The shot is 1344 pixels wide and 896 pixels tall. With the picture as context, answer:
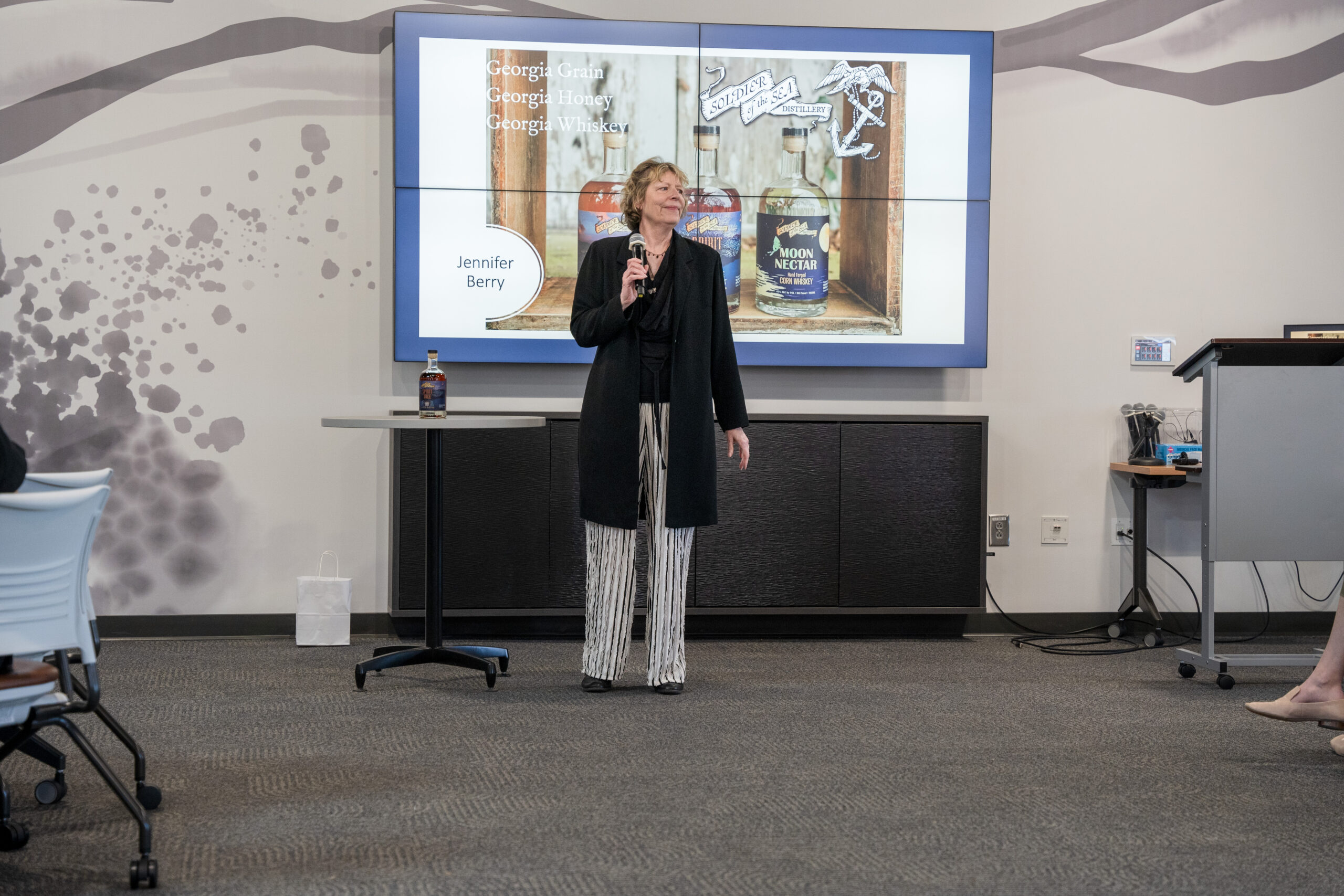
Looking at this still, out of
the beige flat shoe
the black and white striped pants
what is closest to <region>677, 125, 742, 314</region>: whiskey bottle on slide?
the black and white striped pants

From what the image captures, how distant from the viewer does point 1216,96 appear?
4.44 m

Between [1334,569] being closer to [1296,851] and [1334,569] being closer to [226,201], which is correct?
[1296,851]

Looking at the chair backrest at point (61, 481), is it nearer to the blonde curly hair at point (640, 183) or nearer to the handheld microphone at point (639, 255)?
the handheld microphone at point (639, 255)

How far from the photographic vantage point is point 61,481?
2238mm

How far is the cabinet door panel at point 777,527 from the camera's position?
408 cm

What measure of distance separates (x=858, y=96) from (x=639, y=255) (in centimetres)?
161

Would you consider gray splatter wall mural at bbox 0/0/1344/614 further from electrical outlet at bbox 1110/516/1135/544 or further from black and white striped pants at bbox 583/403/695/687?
electrical outlet at bbox 1110/516/1135/544

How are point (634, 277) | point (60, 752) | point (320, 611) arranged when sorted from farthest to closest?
point (320, 611), point (634, 277), point (60, 752)

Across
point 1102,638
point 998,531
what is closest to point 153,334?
point 998,531

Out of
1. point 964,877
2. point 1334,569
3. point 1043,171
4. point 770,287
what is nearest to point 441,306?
point 770,287

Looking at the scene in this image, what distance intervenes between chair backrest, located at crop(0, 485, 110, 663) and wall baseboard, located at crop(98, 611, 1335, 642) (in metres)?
2.29

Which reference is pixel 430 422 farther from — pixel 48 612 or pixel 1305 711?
pixel 1305 711

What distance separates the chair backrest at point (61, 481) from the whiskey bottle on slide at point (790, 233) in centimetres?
254

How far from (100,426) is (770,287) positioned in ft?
8.40
